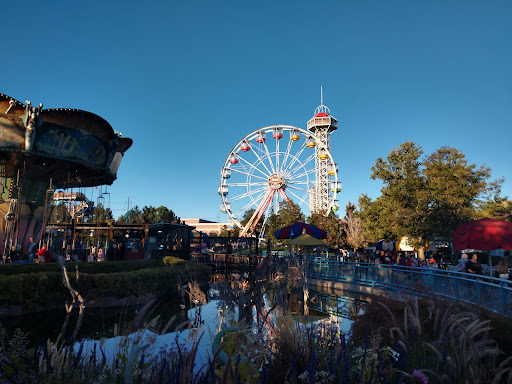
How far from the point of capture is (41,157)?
18391mm

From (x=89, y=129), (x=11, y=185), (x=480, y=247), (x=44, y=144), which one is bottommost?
(x=480, y=247)

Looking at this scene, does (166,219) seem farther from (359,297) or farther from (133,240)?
(359,297)

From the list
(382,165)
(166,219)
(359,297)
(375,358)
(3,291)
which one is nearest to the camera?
(375,358)

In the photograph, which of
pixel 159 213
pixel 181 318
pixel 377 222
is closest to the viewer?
pixel 181 318

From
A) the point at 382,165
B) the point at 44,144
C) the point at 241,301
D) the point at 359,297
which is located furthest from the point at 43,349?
the point at 382,165

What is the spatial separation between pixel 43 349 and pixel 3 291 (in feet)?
30.4

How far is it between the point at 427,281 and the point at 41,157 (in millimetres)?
18561

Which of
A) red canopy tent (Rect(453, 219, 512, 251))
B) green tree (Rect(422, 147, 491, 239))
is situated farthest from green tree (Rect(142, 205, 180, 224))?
red canopy tent (Rect(453, 219, 512, 251))

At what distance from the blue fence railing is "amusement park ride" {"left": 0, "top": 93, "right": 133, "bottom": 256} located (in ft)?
44.9

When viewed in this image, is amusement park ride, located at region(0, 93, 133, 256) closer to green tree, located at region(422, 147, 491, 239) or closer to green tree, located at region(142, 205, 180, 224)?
green tree, located at region(422, 147, 491, 239)

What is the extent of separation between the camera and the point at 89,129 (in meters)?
19.1

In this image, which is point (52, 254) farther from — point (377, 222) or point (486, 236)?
point (377, 222)

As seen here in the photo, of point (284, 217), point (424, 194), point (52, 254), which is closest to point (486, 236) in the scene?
point (424, 194)

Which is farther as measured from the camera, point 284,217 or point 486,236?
point 284,217
